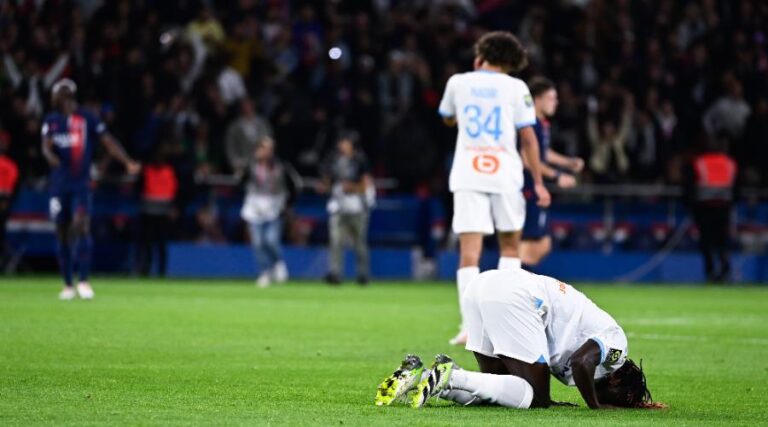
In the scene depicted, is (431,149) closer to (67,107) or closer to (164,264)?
(164,264)

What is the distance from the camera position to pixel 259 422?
699 cm

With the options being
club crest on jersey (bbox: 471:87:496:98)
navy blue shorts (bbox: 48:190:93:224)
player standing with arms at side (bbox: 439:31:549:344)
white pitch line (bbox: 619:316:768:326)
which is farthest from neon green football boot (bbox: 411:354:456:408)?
navy blue shorts (bbox: 48:190:93:224)

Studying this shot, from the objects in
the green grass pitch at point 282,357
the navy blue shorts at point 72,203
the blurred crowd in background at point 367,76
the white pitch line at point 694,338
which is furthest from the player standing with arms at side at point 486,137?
the blurred crowd in background at point 367,76

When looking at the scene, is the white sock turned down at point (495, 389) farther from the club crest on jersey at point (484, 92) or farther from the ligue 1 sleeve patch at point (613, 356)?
the club crest on jersey at point (484, 92)

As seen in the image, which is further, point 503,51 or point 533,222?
point 533,222

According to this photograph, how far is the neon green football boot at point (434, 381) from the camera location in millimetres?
7625

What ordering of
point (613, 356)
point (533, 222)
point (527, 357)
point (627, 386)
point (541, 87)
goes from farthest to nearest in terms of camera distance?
1. point (533, 222)
2. point (541, 87)
3. point (627, 386)
4. point (613, 356)
5. point (527, 357)

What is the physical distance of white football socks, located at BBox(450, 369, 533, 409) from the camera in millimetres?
7781

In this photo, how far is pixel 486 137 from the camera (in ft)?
39.1

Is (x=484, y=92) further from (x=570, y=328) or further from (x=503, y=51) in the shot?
(x=570, y=328)

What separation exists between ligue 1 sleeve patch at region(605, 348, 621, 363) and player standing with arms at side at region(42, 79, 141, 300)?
10.5m

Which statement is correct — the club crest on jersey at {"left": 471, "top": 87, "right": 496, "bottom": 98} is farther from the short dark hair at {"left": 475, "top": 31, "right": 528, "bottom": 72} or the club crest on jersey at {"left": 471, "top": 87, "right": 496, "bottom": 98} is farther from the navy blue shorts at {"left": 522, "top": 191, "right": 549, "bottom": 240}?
the navy blue shorts at {"left": 522, "top": 191, "right": 549, "bottom": 240}

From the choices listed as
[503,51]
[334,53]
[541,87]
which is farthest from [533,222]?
[334,53]

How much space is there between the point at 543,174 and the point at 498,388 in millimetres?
6621
